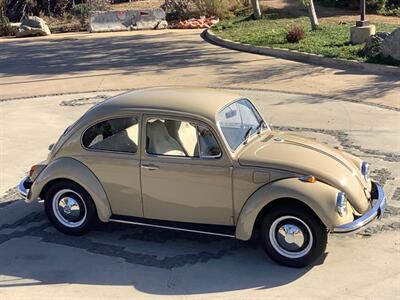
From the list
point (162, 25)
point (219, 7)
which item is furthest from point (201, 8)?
point (162, 25)

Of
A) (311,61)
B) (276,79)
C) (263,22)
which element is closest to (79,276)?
(276,79)

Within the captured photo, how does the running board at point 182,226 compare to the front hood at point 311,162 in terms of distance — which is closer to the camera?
the front hood at point 311,162

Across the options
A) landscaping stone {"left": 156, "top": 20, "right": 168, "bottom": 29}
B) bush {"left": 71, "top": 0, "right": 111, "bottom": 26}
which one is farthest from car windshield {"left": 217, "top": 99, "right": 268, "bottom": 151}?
bush {"left": 71, "top": 0, "right": 111, "bottom": 26}

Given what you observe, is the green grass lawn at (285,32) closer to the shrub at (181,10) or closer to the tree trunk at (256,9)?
the tree trunk at (256,9)

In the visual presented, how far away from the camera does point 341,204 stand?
549cm

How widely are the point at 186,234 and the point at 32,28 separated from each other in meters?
21.0

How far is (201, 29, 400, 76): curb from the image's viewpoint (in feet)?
48.4

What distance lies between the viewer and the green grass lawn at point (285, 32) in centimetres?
1681

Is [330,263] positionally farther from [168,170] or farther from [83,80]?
[83,80]

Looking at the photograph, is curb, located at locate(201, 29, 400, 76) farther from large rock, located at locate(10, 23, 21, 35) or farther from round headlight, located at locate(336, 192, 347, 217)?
large rock, located at locate(10, 23, 21, 35)

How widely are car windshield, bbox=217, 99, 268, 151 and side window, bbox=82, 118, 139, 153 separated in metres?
0.90

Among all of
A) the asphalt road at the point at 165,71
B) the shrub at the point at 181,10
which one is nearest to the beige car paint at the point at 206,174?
the asphalt road at the point at 165,71

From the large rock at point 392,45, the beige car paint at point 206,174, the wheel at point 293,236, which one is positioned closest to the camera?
the wheel at point 293,236

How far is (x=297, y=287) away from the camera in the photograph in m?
5.38
